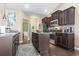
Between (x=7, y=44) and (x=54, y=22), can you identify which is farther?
(x=54, y=22)

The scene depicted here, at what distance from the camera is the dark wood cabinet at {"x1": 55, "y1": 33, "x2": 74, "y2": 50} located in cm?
254

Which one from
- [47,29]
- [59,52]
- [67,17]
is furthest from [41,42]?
[67,17]

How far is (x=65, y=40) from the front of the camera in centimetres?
261

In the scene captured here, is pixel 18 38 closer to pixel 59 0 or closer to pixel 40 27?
pixel 40 27

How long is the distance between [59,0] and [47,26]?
1.86 feet

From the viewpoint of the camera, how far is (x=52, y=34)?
2584 mm

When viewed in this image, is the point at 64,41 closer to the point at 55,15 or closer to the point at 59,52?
the point at 59,52

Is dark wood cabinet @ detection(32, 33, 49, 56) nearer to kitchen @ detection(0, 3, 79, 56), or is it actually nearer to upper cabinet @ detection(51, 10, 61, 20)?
kitchen @ detection(0, 3, 79, 56)

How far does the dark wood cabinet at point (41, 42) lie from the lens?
2.59 meters

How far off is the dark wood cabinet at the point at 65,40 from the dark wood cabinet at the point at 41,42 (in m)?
0.22

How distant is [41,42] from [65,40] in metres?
0.50

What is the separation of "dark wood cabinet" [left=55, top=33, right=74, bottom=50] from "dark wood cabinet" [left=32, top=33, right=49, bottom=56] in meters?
0.22

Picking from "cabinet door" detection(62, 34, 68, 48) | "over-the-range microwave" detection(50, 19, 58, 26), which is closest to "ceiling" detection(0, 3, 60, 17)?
"over-the-range microwave" detection(50, 19, 58, 26)

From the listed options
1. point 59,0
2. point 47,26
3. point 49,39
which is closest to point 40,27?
point 47,26
